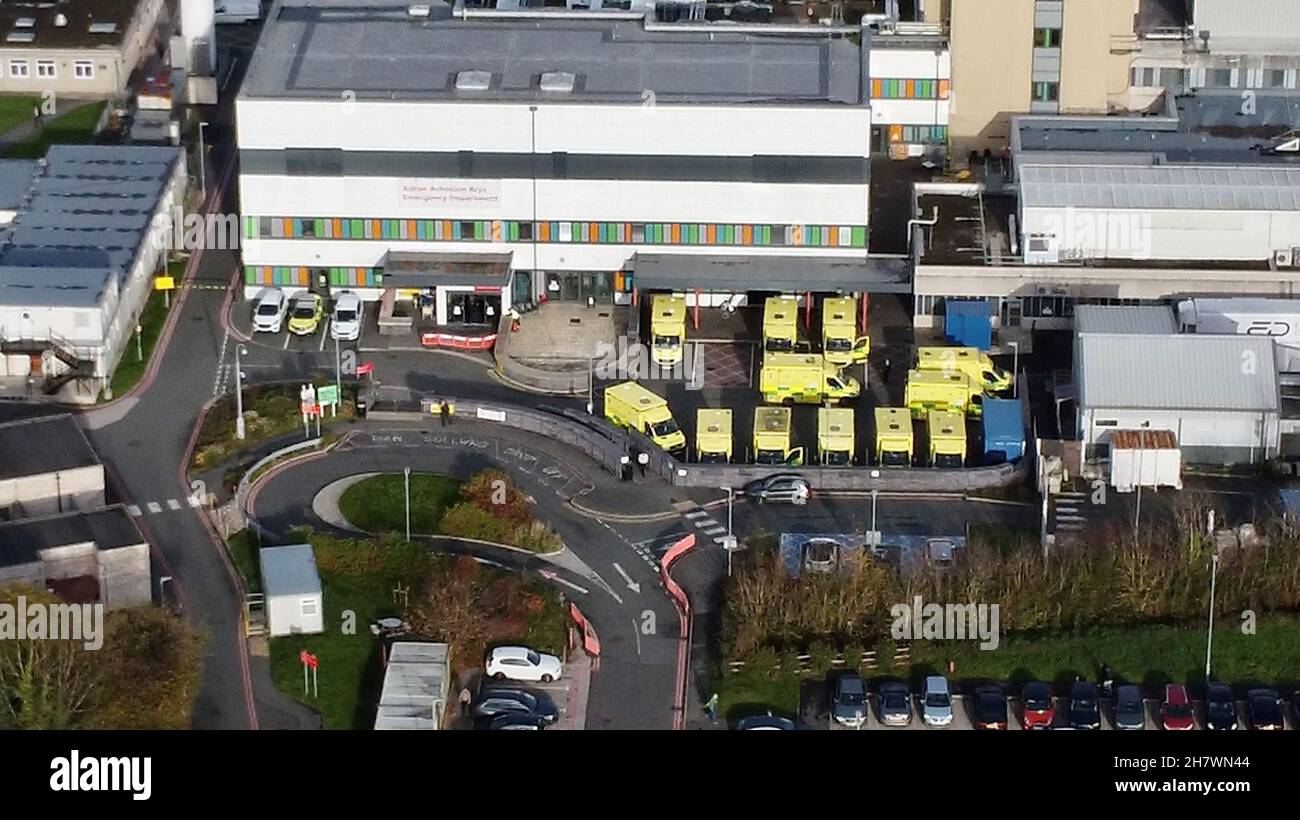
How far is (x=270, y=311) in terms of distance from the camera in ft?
404

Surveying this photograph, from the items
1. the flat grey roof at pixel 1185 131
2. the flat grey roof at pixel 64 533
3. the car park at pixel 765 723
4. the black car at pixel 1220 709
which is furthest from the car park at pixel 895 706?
the flat grey roof at pixel 1185 131

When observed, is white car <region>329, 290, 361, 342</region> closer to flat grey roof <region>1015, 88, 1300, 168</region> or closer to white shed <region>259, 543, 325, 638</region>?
white shed <region>259, 543, 325, 638</region>

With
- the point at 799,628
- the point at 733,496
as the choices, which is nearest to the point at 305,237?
the point at 733,496

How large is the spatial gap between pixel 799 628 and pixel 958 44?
43888mm

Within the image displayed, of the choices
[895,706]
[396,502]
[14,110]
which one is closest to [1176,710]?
[895,706]

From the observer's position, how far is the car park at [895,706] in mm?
97438

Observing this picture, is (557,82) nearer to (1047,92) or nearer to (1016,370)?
(1016,370)

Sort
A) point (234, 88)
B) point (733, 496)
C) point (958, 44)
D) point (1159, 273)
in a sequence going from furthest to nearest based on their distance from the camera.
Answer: point (234, 88) < point (958, 44) < point (1159, 273) < point (733, 496)

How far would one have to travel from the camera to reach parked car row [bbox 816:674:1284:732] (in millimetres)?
97250

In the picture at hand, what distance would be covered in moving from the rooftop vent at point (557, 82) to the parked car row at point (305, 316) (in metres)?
11.5

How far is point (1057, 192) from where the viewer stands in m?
123

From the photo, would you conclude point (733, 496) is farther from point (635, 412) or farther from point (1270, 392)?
point (1270, 392)

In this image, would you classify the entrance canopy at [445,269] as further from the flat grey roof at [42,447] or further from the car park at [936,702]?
the car park at [936,702]

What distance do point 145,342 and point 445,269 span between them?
12268mm
